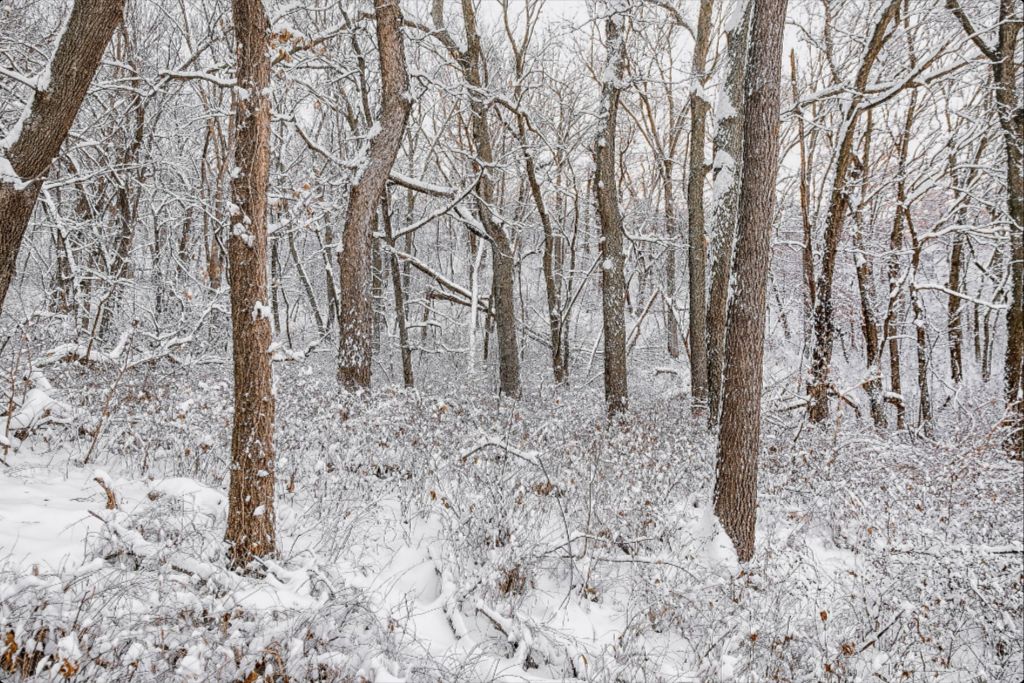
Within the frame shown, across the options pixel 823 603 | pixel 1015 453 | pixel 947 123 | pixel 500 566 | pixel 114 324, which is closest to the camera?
pixel 500 566

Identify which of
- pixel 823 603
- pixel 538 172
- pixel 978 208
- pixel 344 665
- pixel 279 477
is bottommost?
pixel 823 603

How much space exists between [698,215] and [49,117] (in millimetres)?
9920

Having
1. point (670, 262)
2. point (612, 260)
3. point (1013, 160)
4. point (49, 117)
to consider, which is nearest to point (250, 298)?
point (49, 117)

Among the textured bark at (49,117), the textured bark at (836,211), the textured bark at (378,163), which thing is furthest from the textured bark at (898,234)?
the textured bark at (49,117)

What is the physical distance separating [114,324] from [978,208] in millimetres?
18757

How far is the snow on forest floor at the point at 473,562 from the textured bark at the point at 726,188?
6.76 feet

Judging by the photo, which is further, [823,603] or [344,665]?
[823,603]

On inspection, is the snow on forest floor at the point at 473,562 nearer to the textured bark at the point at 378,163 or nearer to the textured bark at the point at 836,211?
the textured bark at the point at 378,163

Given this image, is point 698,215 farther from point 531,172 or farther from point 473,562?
point 473,562

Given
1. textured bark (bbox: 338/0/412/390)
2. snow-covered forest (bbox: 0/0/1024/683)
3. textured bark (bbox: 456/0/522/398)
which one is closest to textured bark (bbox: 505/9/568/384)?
snow-covered forest (bbox: 0/0/1024/683)

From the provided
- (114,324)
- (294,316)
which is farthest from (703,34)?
(294,316)

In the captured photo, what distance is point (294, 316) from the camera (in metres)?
26.6

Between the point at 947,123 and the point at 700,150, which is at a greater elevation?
the point at 947,123

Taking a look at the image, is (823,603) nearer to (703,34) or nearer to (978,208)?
(703,34)
